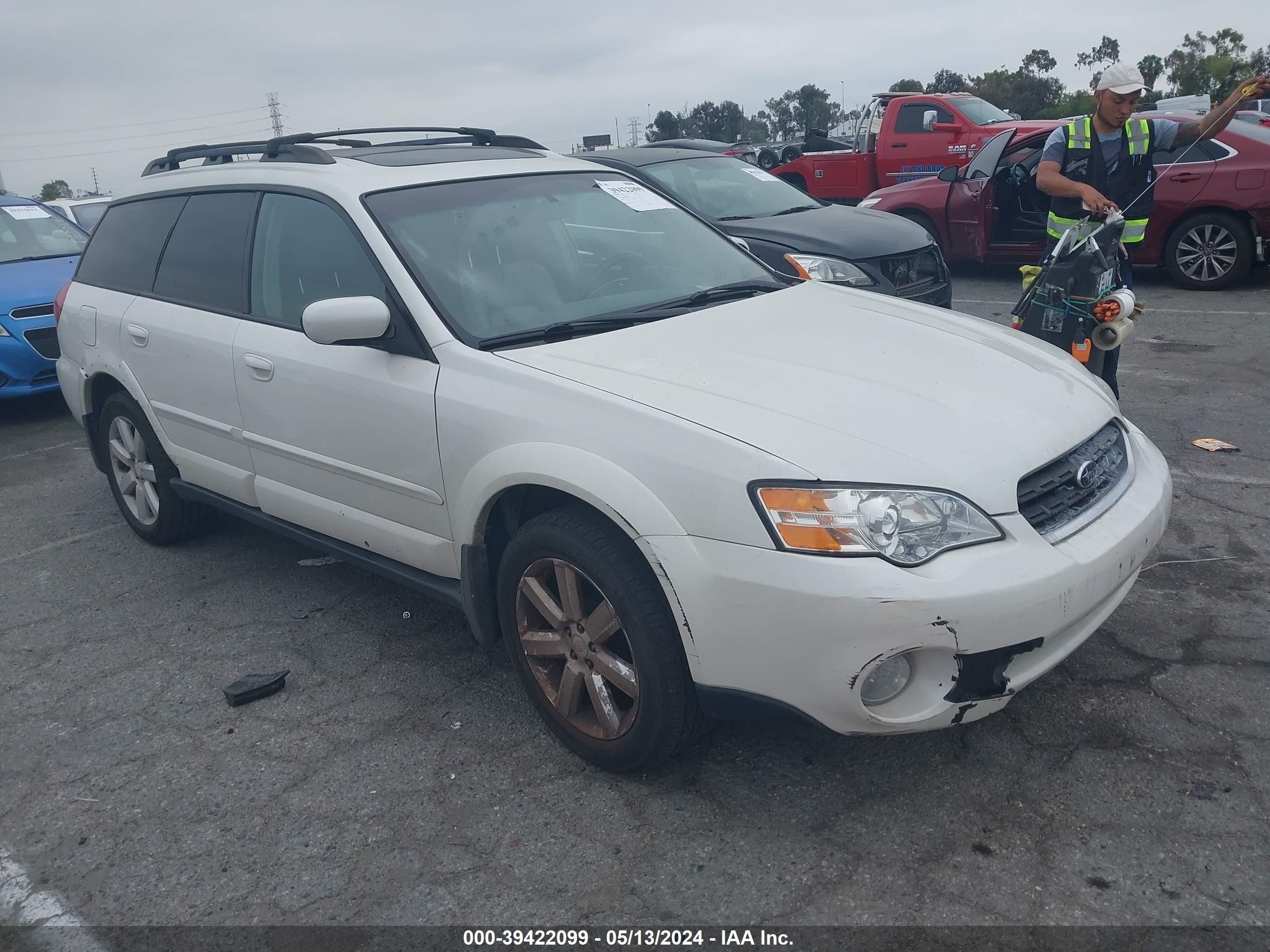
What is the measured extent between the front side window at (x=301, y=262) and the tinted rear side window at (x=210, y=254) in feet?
0.36

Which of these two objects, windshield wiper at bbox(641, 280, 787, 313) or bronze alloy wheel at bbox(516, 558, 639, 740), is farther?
windshield wiper at bbox(641, 280, 787, 313)

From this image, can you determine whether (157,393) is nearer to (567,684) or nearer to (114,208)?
(114,208)

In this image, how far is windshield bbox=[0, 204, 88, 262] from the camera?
8.34m

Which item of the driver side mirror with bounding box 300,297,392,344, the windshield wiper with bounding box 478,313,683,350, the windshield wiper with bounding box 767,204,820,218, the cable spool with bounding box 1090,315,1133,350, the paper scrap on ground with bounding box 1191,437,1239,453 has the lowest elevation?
the paper scrap on ground with bounding box 1191,437,1239,453

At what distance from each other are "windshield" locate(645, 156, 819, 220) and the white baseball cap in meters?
2.96

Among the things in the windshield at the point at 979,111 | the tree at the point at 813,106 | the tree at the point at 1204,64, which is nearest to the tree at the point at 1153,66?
the tree at the point at 1204,64

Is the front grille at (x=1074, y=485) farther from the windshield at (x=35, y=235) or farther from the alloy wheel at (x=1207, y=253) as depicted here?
the windshield at (x=35, y=235)

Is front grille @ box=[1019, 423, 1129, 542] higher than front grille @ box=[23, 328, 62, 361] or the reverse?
higher

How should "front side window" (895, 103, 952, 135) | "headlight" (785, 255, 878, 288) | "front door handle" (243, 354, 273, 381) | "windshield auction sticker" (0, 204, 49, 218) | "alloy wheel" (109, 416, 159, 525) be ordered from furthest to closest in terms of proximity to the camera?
1. "front side window" (895, 103, 952, 135)
2. "windshield auction sticker" (0, 204, 49, 218)
3. "headlight" (785, 255, 878, 288)
4. "alloy wheel" (109, 416, 159, 525)
5. "front door handle" (243, 354, 273, 381)

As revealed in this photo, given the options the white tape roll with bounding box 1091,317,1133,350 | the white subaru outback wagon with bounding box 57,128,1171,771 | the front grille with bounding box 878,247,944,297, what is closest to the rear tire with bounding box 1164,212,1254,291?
the front grille with bounding box 878,247,944,297

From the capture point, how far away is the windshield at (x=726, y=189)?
25.6ft

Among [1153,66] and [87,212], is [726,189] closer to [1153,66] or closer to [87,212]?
[87,212]

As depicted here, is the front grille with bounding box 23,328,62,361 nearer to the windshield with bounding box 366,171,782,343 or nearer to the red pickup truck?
the windshield with bounding box 366,171,782,343

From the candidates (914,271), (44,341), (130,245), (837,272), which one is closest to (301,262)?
(130,245)
